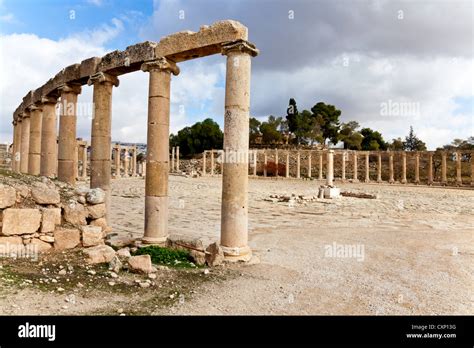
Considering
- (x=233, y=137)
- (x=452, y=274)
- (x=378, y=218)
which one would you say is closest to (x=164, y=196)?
(x=233, y=137)

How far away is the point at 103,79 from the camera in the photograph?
34.4ft

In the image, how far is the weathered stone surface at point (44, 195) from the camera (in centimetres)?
719

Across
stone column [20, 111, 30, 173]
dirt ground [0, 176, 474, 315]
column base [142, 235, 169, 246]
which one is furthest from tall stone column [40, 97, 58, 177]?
column base [142, 235, 169, 246]

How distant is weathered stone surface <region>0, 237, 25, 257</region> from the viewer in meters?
6.51

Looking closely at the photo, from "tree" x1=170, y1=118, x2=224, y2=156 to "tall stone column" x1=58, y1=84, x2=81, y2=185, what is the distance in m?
52.6

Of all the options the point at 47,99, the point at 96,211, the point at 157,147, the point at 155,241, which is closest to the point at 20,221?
the point at 96,211

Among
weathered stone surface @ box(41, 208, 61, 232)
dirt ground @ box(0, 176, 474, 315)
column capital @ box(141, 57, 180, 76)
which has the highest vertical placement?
column capital @ box(141, 57, 180, 76)

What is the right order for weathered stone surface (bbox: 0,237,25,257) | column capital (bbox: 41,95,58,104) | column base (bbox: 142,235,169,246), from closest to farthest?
weathered stone surface (bbox: 0,237,25,257), column base (bbox: 142,235,169,246), column capital (bbox: 41,95,58,104)

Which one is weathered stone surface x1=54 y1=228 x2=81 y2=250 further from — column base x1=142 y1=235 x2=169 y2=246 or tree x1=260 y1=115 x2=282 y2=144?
tree x1=260 y1=115 x2=282 y2=144

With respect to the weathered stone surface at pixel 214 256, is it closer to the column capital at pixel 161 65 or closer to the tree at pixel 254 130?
the column capital at pixel 161 65
